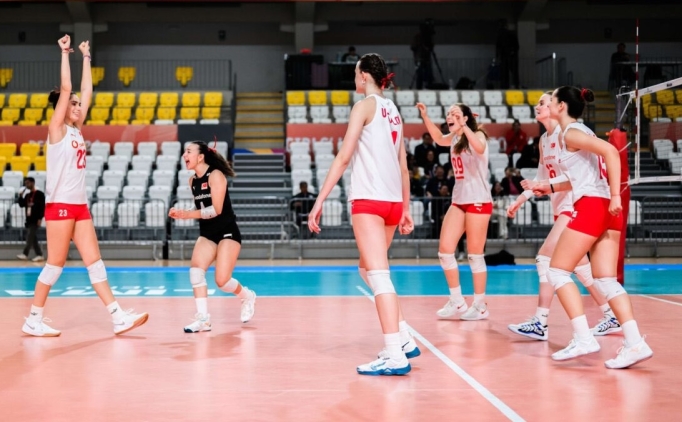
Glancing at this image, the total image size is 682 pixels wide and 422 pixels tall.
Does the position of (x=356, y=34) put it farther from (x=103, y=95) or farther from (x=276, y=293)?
(x=276, y=293)

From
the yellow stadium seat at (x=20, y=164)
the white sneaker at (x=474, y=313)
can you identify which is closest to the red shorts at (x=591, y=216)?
the white sneaker at (x=474, y=313)

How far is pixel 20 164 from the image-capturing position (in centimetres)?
2180

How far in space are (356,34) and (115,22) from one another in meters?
9.04

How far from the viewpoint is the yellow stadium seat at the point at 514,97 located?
25.5 meters

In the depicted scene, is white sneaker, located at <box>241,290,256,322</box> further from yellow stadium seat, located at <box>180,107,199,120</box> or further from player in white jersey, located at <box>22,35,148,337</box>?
yellow stadium seat, located at <box>180,107,199,120</box>

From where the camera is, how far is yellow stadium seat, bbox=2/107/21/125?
25.0 metres

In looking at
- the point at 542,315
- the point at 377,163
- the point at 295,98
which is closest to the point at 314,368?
the point at 377,163

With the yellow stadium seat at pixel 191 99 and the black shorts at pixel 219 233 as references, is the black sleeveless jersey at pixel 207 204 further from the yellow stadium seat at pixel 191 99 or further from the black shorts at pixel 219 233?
the yellow stadium seat at pixel 191 99

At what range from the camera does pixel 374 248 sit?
5.66 meters

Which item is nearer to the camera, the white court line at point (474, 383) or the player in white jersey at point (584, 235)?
the white court line at point (474, 383)

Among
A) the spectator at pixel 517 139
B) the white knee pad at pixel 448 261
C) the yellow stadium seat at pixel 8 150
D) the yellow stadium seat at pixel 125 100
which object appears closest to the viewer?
the white knee pad at pixel 448 261

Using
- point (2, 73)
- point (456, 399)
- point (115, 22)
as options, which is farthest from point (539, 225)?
point (2, 73)

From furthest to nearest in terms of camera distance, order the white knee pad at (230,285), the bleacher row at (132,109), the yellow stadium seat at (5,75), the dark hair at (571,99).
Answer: the yellow stadium seat at (5,75)
the bleacher row at (132,109)
the white knee pad at (230,285)
the dark hair at (571,99)

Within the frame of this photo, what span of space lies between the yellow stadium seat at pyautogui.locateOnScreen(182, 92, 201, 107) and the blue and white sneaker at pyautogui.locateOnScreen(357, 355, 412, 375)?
69.5ft
